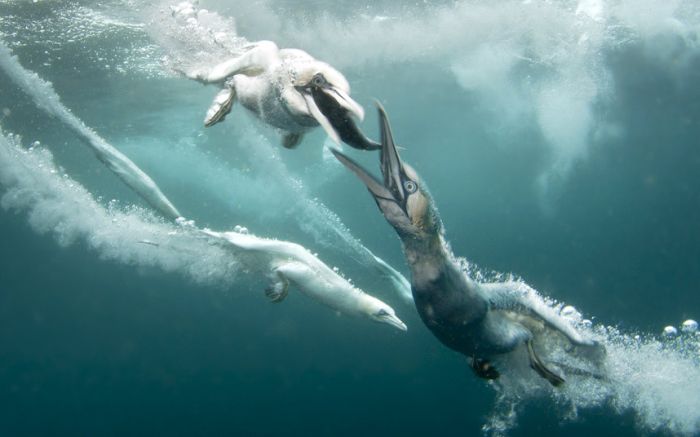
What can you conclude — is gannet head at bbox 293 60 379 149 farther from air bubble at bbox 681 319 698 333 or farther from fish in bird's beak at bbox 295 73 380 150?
air bubble at bbox 681 319 698 333

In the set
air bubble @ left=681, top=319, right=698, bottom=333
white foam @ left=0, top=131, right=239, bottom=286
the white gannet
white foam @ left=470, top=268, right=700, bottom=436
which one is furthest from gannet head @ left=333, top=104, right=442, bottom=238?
air bubble @ left=681, top=319, right=698, bottom=333

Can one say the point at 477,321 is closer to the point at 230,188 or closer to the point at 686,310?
the point at 686,310

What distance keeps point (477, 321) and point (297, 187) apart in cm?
4413

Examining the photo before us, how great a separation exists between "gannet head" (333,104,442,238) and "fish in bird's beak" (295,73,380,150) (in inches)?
21.7

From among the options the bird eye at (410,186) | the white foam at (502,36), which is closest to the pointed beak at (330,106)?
the bird eye at (410,186)

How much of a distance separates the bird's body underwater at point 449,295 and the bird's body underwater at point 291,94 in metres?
0.37

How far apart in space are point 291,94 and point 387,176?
853mm

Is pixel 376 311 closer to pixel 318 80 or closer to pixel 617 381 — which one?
pixel 617 381

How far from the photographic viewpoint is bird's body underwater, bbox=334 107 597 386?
2.80 meters

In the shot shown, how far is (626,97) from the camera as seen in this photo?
1053 inches

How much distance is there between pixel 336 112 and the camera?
1764 millimetres

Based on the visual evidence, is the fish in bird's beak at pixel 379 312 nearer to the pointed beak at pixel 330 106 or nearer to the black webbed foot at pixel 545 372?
the black webbed foot at pixel 545 372

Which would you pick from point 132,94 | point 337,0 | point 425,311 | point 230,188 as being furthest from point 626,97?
point 230,188

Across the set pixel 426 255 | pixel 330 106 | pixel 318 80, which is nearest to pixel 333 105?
pixel 330 106
